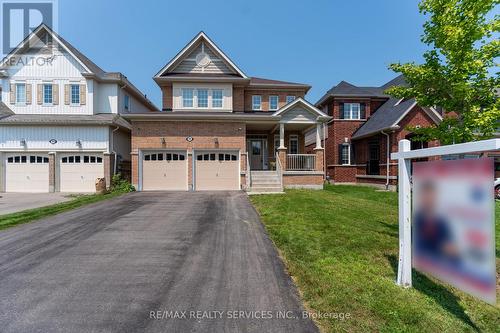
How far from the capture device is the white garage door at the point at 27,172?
57.2 ft

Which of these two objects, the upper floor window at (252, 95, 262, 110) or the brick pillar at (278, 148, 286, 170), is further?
the upper floor window at (252, 95, 262, 110)

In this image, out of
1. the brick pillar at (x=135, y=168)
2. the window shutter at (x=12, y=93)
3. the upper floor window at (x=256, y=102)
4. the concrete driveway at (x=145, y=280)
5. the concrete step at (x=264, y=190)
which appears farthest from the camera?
the upper floor window at (x=256, y=102)

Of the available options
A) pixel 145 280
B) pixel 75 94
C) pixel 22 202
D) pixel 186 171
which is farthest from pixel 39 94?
pixel 145 280

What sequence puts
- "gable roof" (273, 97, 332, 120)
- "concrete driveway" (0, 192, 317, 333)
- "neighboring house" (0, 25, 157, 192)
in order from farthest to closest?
"neighboring house" (0, 25, 157, 192) < "gable roof" (273, 97, 332, 120) < "concrete driveway" (0, 192, 317, 333)

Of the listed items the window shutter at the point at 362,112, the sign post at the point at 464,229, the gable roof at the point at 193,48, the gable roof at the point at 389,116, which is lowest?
the sign post at the point at 464,229

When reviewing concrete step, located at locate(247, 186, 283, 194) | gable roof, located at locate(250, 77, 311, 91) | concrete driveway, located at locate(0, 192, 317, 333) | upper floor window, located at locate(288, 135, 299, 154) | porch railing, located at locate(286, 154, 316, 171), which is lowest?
concrete driveway, located at locate(0, 192, 317, 333)

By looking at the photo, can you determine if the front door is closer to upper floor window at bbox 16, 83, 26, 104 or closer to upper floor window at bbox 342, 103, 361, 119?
upper floor window at bbox 342, 103, 361, 119

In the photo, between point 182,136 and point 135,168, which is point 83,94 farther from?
point 182,136

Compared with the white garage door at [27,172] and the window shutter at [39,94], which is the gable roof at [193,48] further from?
the white garage door at [27,172]

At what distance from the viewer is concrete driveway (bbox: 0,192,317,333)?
3170 millimetres

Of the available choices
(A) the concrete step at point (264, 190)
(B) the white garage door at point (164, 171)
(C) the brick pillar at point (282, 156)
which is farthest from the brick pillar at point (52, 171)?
(C) the brick pillar at point (282, 156)

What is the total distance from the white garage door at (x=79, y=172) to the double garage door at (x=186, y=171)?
11.4ft

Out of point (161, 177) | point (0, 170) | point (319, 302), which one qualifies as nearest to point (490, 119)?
point (319, 302)

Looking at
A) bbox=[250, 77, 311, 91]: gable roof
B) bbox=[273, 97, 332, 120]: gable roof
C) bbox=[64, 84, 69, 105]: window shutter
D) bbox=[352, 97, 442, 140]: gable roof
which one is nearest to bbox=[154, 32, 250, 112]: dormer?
bbox=[250, 77, 311, 91]: gable roof
